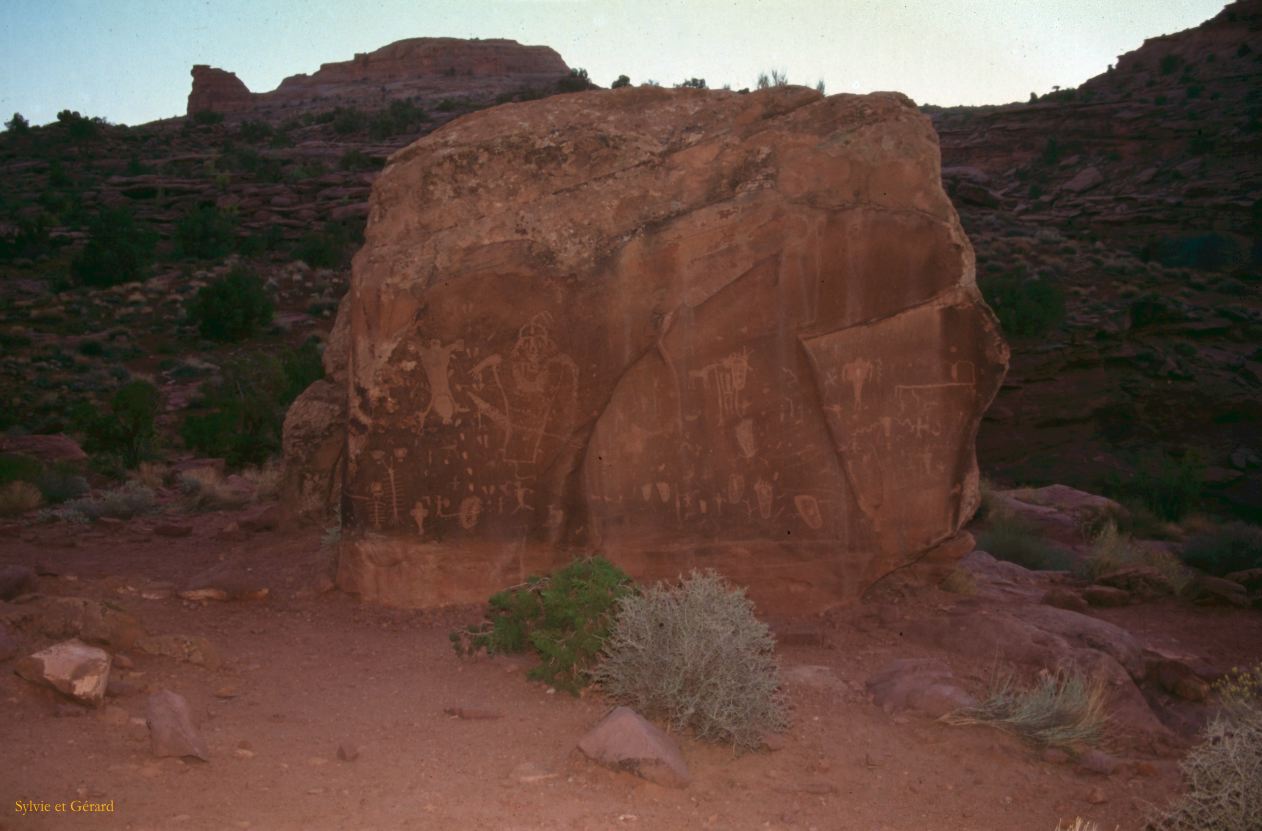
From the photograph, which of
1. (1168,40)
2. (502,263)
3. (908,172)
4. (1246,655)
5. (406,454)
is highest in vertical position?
(1168,40)

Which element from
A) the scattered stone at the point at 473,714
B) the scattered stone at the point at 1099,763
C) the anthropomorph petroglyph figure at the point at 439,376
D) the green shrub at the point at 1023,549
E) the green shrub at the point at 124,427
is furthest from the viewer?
the green shrub at the point at 124,427

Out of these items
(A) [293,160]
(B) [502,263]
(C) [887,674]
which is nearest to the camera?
(C) [887,674]

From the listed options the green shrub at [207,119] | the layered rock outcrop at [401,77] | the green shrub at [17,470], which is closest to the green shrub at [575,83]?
the layered rock outcrop at [401,77]

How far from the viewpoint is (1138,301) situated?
2344 cm

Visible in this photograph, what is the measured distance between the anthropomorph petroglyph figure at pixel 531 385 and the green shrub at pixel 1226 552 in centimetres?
692

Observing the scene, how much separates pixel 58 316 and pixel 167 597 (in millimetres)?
18783

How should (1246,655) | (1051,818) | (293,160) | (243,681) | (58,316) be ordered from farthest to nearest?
(293,160) < (58,316) < (1246,655) < (243,681) < (1051,818)

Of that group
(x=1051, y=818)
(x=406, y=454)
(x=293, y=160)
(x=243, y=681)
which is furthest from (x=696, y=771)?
(x=293, y=160)

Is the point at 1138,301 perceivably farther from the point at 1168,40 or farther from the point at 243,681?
the point at 1168,40

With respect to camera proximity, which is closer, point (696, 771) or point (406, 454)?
point (696, 771)

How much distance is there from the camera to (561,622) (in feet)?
18.4

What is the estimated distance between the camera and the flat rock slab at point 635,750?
4211 mm

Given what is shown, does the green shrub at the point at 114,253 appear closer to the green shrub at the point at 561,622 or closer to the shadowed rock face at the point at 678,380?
the shadowed rock face at the point at 678,380

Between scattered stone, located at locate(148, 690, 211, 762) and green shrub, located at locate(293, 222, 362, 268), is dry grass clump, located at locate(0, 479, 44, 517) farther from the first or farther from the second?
green shrub, located at locate(293, 222, 362, 268)
